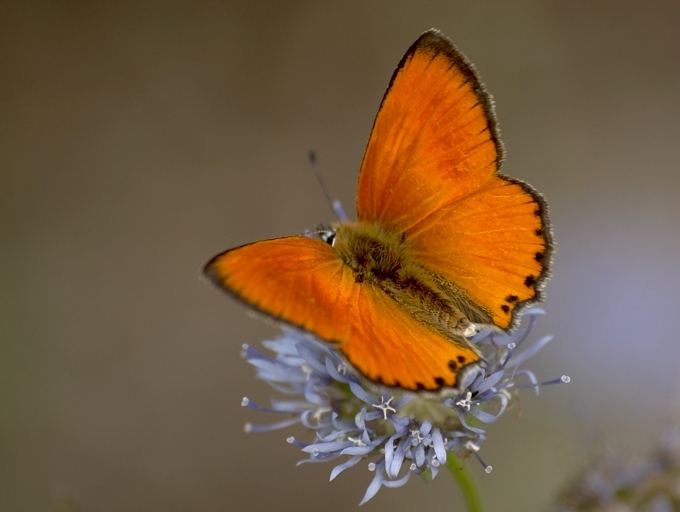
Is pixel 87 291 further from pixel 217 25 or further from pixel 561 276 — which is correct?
pixel 561 276

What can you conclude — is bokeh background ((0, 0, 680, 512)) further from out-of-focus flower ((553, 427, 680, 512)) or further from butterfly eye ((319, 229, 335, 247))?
butterfly eye ((319, 229, 335, 247))

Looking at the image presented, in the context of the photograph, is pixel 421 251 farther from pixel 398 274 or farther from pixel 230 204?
pixel 230 204

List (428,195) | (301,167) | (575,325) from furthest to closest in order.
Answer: (301,167)
(575,325)
(428,195)

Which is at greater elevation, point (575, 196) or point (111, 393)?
point (111, 393)

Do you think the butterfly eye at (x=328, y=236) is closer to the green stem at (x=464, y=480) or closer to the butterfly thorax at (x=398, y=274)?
A: the butterfly thorax at (x=398, y=274)

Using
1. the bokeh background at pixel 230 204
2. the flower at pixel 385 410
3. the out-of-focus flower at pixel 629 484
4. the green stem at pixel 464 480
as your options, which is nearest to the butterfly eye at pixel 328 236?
the flower at pixel 385 410

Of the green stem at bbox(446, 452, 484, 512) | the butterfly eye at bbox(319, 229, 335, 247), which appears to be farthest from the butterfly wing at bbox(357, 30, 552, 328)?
the green stem at bbox(446, 452, 484, 512)

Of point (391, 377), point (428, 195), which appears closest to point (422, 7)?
point (428, 195)
